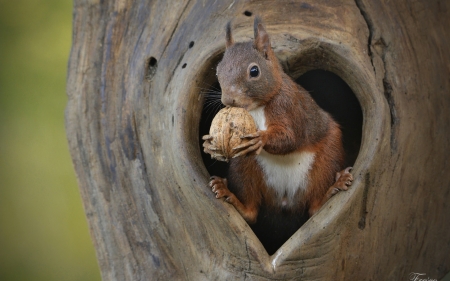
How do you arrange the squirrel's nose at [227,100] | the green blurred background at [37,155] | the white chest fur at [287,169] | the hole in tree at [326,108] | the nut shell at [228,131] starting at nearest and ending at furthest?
the nut shell at [228,131]
the squirrel's nose at [227,100]
the white chest fur at [287,169]
the hole in tree at [326,108]
the green blurred background at [37,155]

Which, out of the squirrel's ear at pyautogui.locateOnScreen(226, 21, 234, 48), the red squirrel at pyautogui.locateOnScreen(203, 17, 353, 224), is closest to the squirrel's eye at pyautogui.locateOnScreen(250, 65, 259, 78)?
the red squirrel at pyautogui.locateOnScreen(203, 17, 353, 224)

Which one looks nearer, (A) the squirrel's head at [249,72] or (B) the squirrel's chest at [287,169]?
(A) the squirrel's head at [249,72]

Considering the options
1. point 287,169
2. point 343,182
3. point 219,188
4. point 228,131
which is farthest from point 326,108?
point 228,131

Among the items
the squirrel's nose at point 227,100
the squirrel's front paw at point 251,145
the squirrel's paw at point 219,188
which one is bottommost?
the squirrel's paw at point 219,188

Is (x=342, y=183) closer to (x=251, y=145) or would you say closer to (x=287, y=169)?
(x=287, y=169)

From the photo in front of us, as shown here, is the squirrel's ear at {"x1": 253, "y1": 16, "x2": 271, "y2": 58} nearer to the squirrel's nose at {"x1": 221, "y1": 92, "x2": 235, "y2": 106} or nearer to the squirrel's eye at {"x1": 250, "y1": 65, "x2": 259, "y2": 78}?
the squirrel's eye at {"x1": 250, "y1": 65, "x2": 259, "y2": 78}

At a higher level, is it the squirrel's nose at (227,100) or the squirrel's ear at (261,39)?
the squirrel's ear at (261,39)

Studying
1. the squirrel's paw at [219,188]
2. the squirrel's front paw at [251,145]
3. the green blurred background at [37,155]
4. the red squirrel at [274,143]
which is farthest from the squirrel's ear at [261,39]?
the green blurred background at [37,155]

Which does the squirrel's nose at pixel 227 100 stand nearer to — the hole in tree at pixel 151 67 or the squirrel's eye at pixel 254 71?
the squirrel's eye at pixel 254 71
